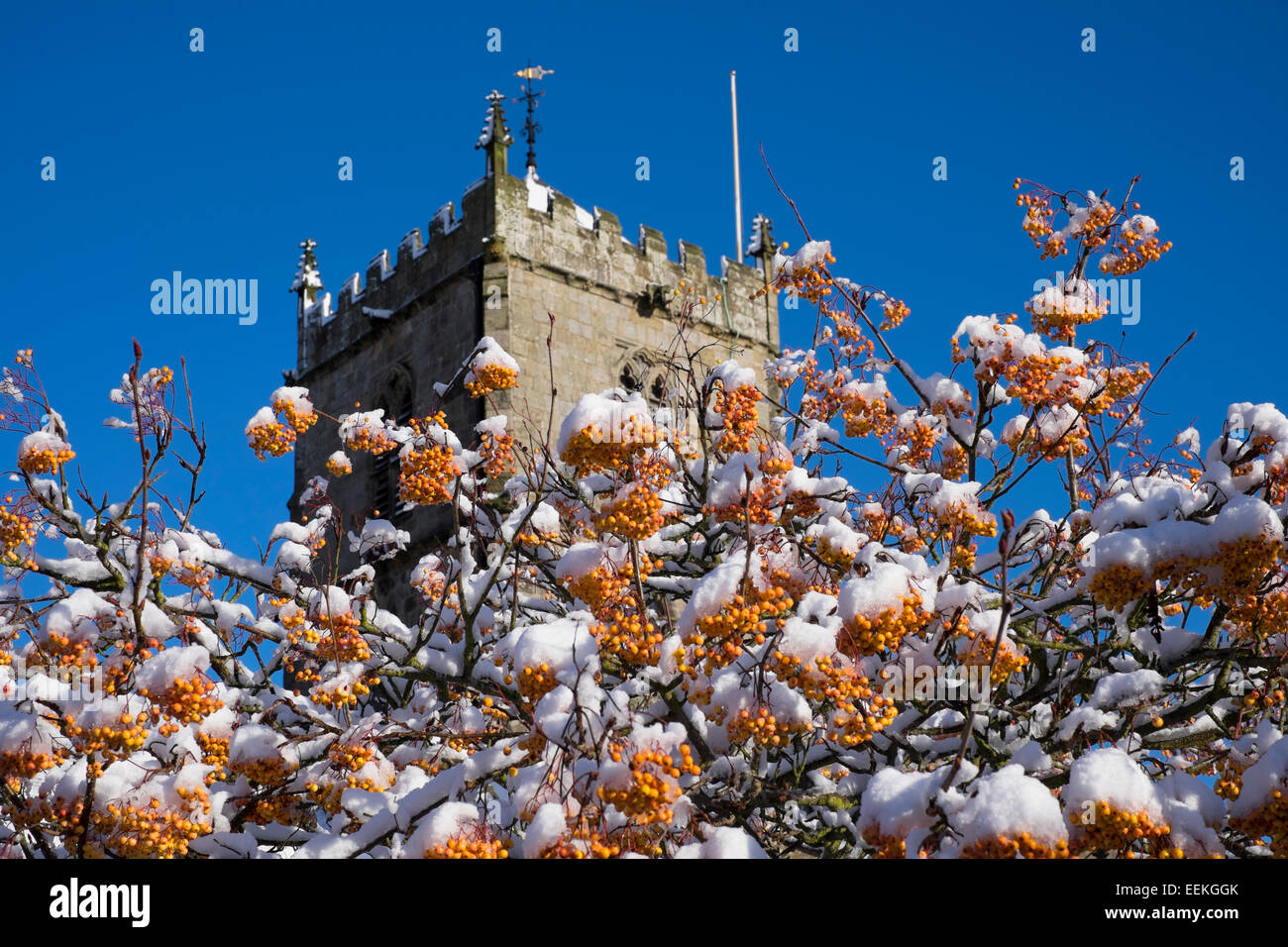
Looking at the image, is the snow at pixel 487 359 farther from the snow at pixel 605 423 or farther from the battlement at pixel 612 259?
the battlement at pixel 612 259

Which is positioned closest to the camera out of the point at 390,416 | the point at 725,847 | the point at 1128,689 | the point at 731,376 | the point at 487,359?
the point at 725,847

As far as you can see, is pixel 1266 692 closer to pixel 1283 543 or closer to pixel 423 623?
pixel 1283 543

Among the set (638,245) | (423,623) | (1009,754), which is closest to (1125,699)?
(1009,754)

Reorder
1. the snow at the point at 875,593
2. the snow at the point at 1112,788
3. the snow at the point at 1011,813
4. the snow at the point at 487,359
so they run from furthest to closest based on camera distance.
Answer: the snow at the point at 487,359 < the snow at the point at 875,593 < the snow at the point at 1112,788 < the snow at the point at 1011,813

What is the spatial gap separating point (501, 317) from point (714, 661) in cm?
1647

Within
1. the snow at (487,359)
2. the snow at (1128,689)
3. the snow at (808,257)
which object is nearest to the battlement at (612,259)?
the snow at (808,257)

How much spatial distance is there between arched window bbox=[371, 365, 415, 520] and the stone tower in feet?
0.08

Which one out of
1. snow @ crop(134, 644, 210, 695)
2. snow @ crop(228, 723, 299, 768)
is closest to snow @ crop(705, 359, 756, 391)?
snow @ crop(228, 723, 299, 768)

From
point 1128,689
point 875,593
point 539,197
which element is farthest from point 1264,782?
point 539,197

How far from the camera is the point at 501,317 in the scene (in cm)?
2153

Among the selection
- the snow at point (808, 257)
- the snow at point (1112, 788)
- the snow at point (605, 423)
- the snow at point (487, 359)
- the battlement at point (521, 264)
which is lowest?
the snow at point (1112, 788)

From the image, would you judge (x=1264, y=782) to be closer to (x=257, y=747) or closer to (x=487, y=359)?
(x=257, y=747)

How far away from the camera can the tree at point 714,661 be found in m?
5.00

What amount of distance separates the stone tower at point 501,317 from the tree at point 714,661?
39.4 ft
